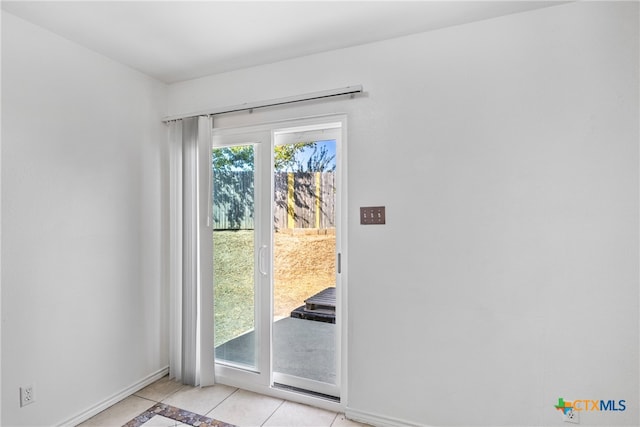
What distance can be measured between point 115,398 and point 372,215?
2359mm

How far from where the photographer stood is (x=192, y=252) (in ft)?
8.84

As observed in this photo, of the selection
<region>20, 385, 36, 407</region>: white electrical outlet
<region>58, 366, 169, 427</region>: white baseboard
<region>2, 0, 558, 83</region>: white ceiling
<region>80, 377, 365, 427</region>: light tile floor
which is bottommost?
<region>80, 377, 365, 427</region>: light tile floor

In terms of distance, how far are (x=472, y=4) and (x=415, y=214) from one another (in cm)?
123

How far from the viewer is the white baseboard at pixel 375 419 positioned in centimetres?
212

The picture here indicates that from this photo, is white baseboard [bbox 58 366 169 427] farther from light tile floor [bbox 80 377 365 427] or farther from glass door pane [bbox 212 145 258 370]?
glass door pane [bbox 212 145 258 370]

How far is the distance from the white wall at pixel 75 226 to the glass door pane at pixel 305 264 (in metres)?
1.07

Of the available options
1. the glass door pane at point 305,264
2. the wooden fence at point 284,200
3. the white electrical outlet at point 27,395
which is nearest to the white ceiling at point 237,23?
the glass door pane at point 305,264

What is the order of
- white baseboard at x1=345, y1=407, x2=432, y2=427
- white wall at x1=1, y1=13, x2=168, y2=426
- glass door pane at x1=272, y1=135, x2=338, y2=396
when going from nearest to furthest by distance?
white wall at x1=1, y1=13, x2=168, y2=426 < white baseboard at x1=345, y1=407, x2=432, y2=427 < glass door pane at x1=272, y1=135, x2=338, y2=396

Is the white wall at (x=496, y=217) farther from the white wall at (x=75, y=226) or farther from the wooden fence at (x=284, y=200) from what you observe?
the white wall at (x=75, y=226)

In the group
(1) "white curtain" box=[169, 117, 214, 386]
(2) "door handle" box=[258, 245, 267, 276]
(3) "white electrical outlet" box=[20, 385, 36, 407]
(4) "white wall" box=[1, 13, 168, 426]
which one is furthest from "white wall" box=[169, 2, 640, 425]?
(3) "white electrical outlet" box=[20, 385, 36, 407]

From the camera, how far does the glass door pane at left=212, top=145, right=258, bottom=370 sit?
267 cm

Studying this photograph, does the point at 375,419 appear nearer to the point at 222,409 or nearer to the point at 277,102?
the point at 222,409

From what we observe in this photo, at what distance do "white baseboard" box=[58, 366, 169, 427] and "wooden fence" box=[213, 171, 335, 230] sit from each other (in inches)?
54.4

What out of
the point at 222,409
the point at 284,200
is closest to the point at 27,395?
the point at 222,409
